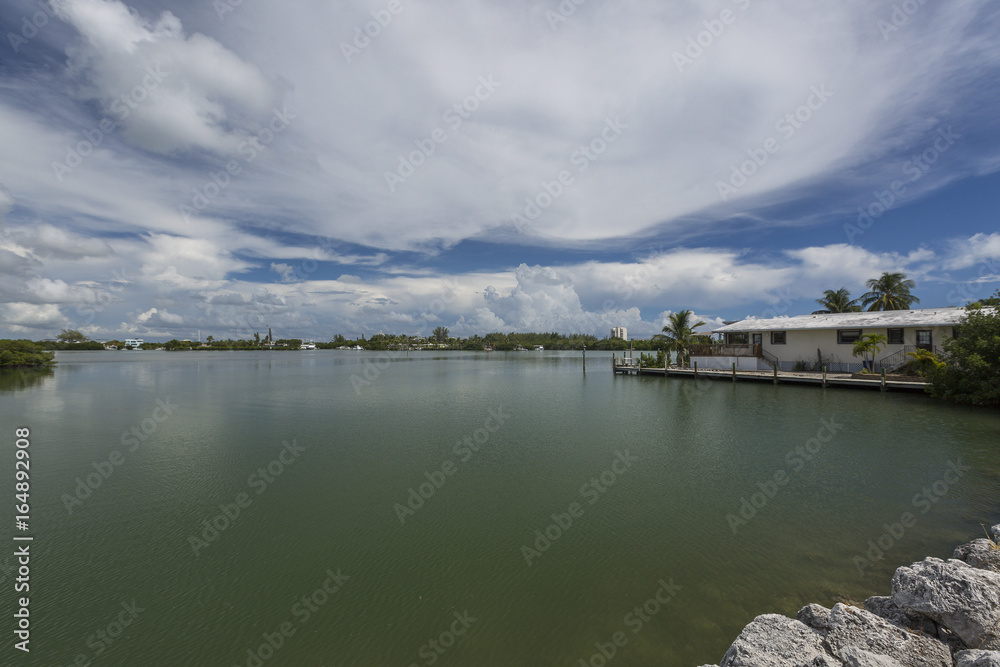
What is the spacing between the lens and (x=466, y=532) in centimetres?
864

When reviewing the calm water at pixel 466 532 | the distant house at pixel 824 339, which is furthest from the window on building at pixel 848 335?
the calm water at pixel 466 532

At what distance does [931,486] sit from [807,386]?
20.9 metres

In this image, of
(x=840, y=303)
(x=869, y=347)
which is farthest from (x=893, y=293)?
(x=869, y=347)

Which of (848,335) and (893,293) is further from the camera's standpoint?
(893,293)

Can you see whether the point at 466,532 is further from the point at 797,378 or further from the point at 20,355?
the point at 20,355

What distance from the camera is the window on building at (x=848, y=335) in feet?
99.2

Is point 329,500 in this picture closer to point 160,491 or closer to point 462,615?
point 160,491

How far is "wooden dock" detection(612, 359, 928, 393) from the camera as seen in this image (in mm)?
25312

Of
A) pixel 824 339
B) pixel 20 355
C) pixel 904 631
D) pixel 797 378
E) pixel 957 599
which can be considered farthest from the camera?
pixel 20 355

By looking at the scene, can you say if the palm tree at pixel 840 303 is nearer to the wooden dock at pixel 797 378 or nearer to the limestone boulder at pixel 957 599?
the wooden dock at pixel 797 378

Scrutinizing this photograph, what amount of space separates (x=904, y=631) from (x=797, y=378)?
2959cm

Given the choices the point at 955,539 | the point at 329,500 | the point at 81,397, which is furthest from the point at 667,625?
the point at 81,397

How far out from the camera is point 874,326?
29.0m

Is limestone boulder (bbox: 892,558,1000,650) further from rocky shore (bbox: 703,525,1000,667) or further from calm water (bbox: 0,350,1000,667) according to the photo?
calm water (bbox: 0,350,1000,667)
